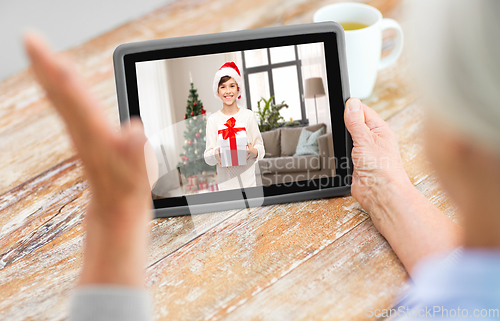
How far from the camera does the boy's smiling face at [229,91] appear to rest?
0.61 metres

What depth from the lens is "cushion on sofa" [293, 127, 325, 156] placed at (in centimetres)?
63

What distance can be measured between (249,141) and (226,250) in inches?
7.5

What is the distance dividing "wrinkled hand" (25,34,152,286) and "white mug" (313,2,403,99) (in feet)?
2.00

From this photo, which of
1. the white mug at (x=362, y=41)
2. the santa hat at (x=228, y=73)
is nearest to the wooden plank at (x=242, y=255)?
the santa hat at (x=228, y=73)

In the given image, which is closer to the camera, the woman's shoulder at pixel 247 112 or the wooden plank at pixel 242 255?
the wooden plank at pixel 242 255

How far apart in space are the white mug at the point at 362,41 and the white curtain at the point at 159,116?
0.41 metres

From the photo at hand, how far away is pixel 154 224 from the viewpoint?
64 centimetres

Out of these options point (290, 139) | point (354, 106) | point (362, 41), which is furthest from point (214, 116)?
point (362, 41)

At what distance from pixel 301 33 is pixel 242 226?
0.34 m

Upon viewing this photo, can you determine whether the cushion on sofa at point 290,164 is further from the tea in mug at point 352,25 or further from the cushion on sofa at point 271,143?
the tea in mug at point 352,25

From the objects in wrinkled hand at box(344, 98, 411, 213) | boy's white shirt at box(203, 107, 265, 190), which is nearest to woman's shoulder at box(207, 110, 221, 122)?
boy's white shirt at box(203, 107, 265, 190)

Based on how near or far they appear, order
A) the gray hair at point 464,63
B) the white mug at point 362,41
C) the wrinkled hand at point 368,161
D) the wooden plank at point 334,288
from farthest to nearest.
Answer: the white mug at point 362,41
the wrinkled hand at point 368,161
the wooden plank at point 334,288
the gray hair at point 464,63

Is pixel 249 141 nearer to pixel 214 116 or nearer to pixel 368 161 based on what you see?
pixel 214 116

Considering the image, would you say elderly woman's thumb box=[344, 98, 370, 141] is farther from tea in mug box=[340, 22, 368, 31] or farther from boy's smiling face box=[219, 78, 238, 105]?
tea in mug box=[340, 22, 368, 31]
